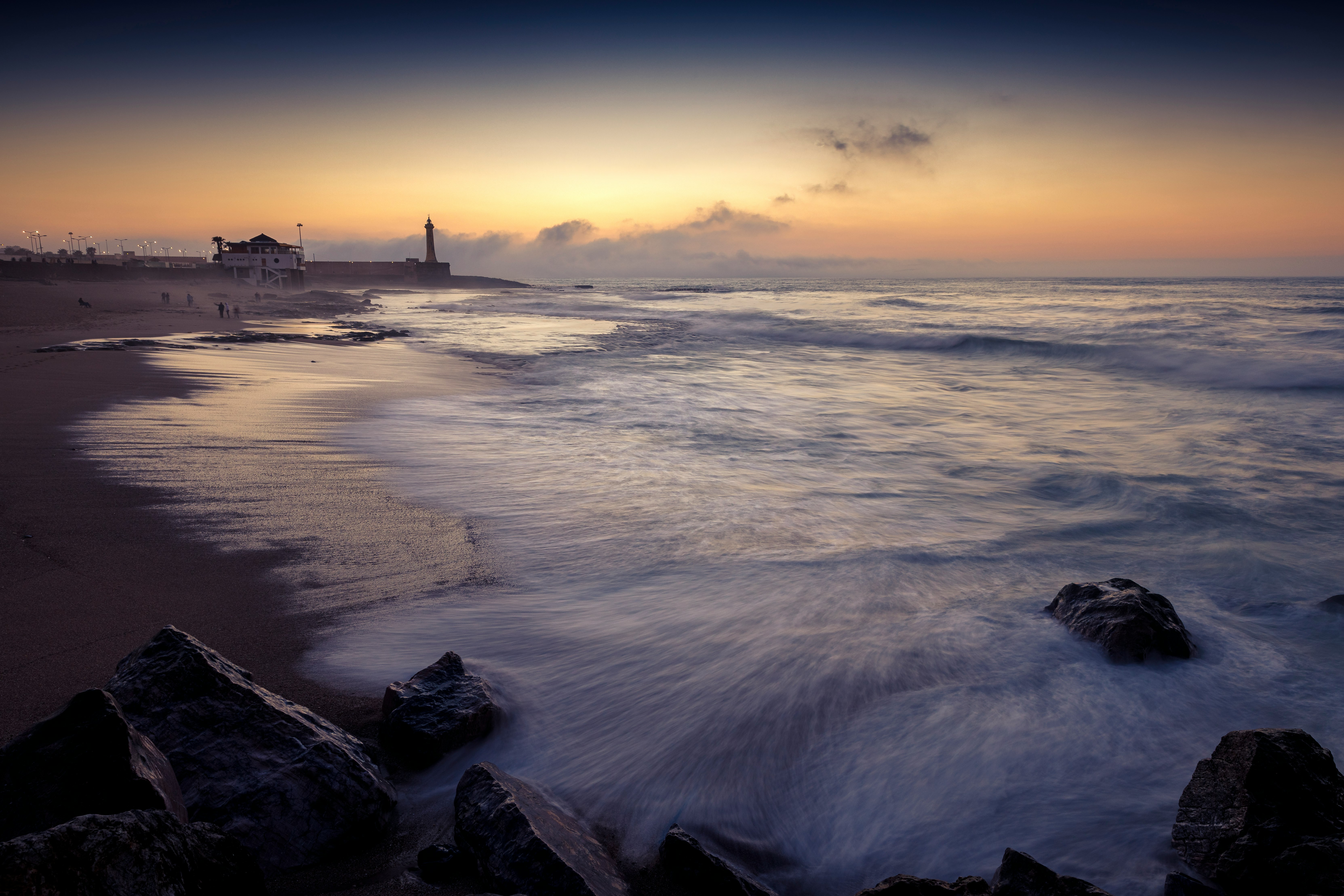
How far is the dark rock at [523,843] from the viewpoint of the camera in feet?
5.99

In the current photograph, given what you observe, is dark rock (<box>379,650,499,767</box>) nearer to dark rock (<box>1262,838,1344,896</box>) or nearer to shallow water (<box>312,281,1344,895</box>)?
shallow water (<box>312,281,1344,895</box>)

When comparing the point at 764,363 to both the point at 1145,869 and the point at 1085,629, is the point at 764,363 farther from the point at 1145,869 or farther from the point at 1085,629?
the point at 1145,869

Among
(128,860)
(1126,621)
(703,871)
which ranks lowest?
(703,871)

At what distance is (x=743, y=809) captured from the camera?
2514 mm

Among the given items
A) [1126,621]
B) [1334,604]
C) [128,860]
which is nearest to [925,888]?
[128,860]

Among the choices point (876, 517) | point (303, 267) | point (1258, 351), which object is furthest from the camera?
point (303, 267)

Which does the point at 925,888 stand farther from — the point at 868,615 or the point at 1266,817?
the point at 868,615

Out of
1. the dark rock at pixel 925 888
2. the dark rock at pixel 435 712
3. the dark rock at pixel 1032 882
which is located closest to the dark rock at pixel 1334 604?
the dark rock at pixel 1032 882

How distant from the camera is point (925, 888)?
1846 millimetres

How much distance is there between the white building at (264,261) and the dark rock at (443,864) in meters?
70.3

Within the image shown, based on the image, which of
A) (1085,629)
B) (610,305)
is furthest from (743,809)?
(610,305)

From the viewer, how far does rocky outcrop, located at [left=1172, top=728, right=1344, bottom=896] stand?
1.85m

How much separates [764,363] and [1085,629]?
1317 cm

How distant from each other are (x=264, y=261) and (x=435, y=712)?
73676 millimetres
